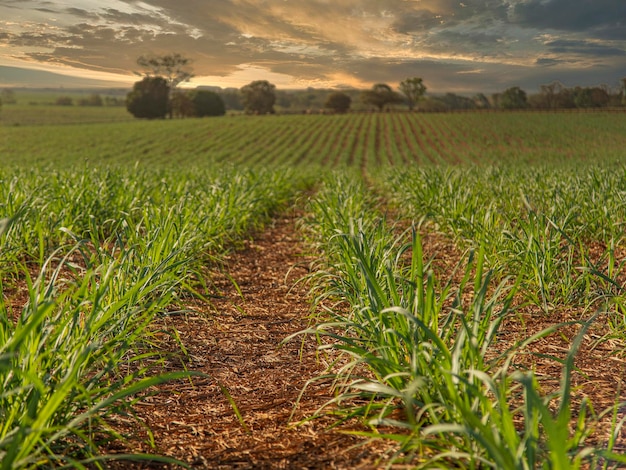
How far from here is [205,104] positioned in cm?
8006

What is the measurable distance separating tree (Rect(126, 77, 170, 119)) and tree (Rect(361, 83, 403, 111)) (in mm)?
38201

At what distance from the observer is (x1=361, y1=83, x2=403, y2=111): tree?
303 feet

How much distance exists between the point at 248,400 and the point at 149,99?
3131 inches

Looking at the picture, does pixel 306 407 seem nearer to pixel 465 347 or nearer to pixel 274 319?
pixel 465 347

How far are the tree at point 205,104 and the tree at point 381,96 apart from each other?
96.4 ft

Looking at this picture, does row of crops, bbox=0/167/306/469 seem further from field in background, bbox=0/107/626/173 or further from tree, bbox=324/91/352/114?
tree, bbox=324/91/352/114

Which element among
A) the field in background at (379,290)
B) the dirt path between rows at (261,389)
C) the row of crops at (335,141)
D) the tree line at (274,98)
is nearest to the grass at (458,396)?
the field in background at (379,290)

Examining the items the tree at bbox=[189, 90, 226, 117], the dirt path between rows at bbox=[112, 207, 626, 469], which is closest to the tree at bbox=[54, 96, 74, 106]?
the tree at bbox=[189, 90, 226, 117]

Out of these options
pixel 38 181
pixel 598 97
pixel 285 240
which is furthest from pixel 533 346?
pixel 598 97

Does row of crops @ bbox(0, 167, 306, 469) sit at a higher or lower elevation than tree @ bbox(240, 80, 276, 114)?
lower

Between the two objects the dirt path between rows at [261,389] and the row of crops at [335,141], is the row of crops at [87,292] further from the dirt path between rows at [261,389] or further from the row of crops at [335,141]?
the row of crops at [335,141]

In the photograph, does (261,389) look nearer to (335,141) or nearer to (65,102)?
(335,141)

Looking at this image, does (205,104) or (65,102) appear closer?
(205,104)

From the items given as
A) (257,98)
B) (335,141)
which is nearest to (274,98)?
(257,98)
